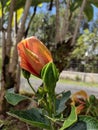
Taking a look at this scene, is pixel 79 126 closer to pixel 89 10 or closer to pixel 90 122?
pixel 90 122

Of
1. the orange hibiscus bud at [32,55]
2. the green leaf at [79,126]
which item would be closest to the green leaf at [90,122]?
the green leaf at [79,126]

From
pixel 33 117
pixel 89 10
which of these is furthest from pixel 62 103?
pixel 89 10

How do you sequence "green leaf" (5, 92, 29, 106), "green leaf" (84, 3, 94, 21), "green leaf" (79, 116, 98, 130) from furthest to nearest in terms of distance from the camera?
"green leaf" (84, 3, 94, 21), "green leaf" (5, 92, 29, 106), "green leaf" (79, 116, 98, 130)

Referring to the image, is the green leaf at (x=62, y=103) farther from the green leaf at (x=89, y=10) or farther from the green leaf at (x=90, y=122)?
the green leaf at (x=89, y=10)

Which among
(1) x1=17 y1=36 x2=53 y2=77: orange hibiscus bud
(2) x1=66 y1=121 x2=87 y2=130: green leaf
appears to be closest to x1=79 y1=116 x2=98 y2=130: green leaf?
(2) x1=66 y1=121 x2=87 y2=130: green leaf

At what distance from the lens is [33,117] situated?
71 cm

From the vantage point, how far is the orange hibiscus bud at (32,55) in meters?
0.67

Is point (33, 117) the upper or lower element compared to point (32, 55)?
lower

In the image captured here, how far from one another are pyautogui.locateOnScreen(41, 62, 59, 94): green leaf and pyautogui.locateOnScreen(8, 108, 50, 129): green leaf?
0.22ft

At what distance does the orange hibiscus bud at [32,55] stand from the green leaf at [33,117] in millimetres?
75

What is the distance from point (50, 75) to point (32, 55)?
0.05 m

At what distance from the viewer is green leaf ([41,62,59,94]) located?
0.64 m

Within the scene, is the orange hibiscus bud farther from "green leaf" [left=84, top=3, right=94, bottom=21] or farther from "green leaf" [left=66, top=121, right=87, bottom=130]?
"green leaf" [left=84, top=3, right=94, bottom=21]

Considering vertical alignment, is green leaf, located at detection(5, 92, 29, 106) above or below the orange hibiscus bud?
below
